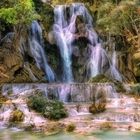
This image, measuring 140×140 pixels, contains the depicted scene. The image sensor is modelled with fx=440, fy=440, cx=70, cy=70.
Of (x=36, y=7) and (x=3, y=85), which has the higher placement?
(x=36, y=7)

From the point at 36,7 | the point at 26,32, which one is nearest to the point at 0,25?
the point at 26,32

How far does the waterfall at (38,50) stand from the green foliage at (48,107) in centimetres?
729

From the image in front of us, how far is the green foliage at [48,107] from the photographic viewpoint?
20.2m

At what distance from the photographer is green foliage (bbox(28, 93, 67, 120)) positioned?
66.2 ft

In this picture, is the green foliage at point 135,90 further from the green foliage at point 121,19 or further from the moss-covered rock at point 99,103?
the green foliage at point 121,19

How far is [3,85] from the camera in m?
24.3

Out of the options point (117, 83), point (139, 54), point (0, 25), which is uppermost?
point (0, 25)

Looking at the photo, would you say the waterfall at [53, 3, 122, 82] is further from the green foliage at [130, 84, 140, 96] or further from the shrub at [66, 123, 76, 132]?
the shrub at [66, 123, 76, 132]

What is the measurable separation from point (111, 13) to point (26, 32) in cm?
592

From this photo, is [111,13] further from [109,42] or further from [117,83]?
[117,83]

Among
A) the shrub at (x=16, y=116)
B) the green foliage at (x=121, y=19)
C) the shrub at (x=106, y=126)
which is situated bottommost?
the shrub at (x=106, y=126)

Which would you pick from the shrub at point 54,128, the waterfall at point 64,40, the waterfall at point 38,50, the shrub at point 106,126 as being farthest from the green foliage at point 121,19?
the shrub at point 54,128

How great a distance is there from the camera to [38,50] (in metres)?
29.3

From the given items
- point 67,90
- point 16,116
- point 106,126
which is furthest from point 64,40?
point 106,126
